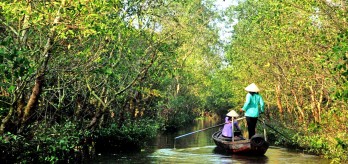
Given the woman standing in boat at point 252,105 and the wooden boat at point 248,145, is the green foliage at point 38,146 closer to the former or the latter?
the wooden boat at point 248,145

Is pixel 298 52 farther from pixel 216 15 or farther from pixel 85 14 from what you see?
pixel 216 15

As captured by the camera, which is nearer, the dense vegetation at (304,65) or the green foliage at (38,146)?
the green foliage at (38,146)

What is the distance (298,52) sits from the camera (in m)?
21.0

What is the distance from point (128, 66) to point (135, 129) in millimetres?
3417

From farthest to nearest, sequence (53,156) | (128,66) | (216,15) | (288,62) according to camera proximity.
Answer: (216,15)
(288,62)
(128,66)
(53,156)

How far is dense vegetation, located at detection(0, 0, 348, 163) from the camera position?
1125cm

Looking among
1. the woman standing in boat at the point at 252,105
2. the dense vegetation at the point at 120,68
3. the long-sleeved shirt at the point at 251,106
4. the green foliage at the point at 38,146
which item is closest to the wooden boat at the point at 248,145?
the woman standing in boat at the point at 252,105

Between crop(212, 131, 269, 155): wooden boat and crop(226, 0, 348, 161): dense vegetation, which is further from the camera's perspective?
crop(212, 131, 269, 155): wooden boat

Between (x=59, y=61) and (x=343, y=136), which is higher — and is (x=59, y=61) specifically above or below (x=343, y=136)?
above

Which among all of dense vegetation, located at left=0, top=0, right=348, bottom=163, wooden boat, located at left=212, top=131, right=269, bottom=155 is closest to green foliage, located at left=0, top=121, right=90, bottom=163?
dense vegetation, located at left=0, top=0, right=348, bottom=163

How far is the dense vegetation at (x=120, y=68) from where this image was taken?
1125 centimetres

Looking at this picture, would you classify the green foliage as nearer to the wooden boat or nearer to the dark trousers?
the wooden boat

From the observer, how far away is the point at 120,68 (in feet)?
62.1

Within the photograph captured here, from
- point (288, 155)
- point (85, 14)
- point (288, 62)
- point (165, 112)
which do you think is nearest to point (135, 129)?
point (288, 155)
